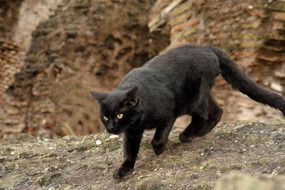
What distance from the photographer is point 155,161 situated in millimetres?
5871

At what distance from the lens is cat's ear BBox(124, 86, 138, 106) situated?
532cm

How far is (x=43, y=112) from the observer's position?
13.7 meters

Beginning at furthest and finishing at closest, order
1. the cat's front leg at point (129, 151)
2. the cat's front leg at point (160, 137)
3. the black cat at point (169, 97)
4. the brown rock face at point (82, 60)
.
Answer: the brown rock face at point (82, 60) → the cat's front leg at point (160, 137) → the cat's front leg at point (129, 151) → the black cat at point (169, 97)

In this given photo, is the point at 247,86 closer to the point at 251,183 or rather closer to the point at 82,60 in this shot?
the point at 251,183

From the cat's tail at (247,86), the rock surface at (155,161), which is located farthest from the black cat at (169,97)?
the rock surface at (155,161)

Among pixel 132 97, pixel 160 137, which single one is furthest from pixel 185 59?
pixel 132 97

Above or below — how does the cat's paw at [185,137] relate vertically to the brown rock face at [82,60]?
above

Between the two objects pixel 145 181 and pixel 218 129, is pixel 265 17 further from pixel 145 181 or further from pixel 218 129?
pixel 145 181

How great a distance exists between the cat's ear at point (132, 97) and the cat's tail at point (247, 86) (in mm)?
1244

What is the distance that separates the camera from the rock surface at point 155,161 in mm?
5277

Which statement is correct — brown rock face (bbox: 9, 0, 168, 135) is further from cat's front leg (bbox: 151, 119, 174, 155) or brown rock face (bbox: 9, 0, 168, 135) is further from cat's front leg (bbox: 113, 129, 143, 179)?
cat's front leg (bbox: 113, 129, 143, 179)

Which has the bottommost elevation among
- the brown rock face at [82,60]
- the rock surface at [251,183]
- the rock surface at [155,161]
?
the brown rock face at [82,60]

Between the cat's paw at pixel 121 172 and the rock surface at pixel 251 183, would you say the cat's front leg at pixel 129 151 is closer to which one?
the cat's paw at pixel 121 172

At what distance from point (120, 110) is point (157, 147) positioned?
743 millimetres
